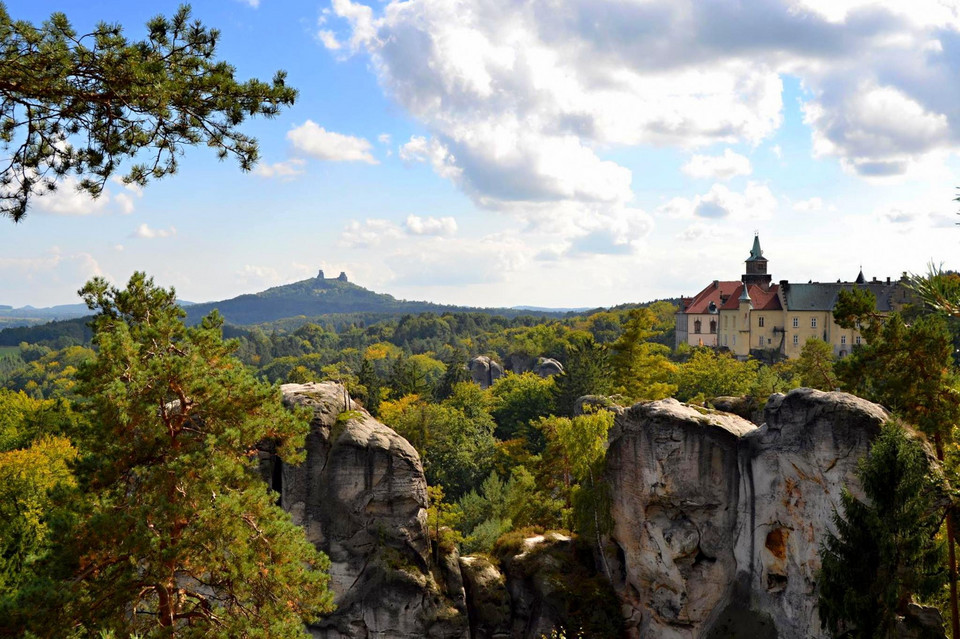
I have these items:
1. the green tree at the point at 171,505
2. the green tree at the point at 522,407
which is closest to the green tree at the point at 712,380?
the green tree at the point at 522,407

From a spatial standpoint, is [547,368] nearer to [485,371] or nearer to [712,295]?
[485,371]

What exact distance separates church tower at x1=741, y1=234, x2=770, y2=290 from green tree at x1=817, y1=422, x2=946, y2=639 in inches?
2596

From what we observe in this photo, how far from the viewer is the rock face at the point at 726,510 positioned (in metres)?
22.8

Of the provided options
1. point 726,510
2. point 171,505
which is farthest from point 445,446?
point 171,505

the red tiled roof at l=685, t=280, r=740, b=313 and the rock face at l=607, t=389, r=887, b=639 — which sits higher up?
the red tiled roof at l=685, t=280, r=740, b=313

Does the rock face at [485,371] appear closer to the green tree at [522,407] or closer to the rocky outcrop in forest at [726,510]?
the green tree at [522,407]

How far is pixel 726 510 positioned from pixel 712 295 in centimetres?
5951

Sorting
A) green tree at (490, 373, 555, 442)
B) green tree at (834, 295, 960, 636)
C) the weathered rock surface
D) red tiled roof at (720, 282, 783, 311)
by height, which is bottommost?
the weathered rock surface

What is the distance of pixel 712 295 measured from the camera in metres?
81.4

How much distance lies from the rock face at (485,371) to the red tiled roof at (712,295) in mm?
30862

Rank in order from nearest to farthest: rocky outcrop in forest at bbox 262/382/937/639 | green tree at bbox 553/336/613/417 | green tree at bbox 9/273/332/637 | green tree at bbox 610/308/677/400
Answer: green tree at bbox 9/273/332/637 → rocky outcrop in forest at bbox 262/382/937/639 → green tree at bbox 610/308/677/400 → green tree at bbox 553/336/613/417

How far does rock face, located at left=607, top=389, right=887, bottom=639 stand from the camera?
22781 mm

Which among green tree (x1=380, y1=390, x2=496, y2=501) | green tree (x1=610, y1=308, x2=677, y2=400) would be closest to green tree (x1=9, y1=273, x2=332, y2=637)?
green tree (x1=610, y1=308, x2=677, y2=400)

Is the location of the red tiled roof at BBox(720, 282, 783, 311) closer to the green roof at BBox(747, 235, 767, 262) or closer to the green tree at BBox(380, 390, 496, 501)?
the green roof at BBox(747, 235, 767, 262)
